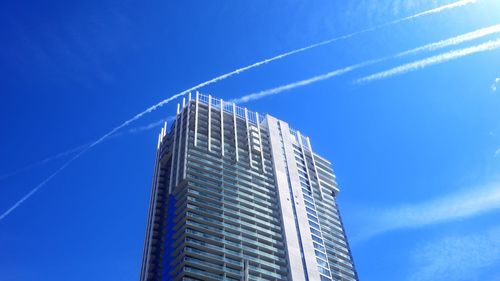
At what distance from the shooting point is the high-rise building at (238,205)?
4429 inches

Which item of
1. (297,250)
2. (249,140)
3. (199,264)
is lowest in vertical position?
(199,264)

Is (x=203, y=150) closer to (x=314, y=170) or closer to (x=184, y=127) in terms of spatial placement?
(x=184, y=127)

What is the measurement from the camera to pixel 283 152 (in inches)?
6107

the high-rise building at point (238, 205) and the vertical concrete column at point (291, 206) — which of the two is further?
the vertical concrete column at point (291, 206)

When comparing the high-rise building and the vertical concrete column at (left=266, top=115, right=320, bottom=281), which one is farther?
the vertical concrete column at (left=266, top=115, right=320, bottom=281)

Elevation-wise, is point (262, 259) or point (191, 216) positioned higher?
point (191, 216)

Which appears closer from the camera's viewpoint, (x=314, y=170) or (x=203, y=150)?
(x=203, y=150)

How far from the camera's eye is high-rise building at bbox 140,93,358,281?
11250 centimetres

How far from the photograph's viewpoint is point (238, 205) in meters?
127

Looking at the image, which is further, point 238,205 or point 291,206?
point 291,206

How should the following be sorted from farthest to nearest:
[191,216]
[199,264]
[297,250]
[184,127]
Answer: [184,127]
[297,250]
[191,216]
[199,264]

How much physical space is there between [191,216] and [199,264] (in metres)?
13.8

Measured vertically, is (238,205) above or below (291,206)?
below

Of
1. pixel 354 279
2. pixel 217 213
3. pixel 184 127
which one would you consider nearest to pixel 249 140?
pixel 184 127
